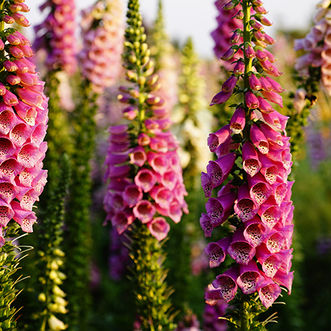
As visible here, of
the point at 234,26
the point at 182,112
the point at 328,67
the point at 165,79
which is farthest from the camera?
the point at 165,79

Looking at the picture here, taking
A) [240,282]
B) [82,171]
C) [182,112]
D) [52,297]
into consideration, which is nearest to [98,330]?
[82,171]

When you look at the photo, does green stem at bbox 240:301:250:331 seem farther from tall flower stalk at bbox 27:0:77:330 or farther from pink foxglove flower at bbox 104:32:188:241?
tall flower stalk at bbox 27:0:77:330

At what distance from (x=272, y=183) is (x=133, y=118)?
4.63 ft

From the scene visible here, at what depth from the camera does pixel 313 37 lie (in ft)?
12.2

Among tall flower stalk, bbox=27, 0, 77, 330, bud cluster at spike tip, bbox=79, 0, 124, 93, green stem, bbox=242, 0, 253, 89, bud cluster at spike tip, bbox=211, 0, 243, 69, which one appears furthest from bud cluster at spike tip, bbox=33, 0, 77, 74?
green stem, bbox=242, 0, 253, 89

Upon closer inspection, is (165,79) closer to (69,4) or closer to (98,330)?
(69,4)

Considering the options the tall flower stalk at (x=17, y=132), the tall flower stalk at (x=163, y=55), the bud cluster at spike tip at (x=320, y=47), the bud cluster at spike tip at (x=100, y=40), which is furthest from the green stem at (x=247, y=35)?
the tall flower stalk at (x=163, y=55)

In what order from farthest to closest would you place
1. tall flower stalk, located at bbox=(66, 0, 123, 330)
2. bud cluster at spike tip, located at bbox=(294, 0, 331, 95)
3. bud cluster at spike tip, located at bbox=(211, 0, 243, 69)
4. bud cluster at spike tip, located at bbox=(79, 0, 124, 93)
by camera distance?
bud cluster at spike tip, located at bbox=(79, 0, 124, 93) < tall flower stalk, located at bbox=(66, 0, 123, 330) < bud cluster at spike tip, located at bbox=(211, 0, 243, 69) < bud cluster at spike tip, located at bbox=(294, 0, 331, 95)

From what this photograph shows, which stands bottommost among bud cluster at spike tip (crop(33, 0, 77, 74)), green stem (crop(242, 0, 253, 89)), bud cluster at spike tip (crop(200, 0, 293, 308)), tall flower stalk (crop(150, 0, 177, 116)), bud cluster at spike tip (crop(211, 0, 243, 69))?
bud cluster at spike tip (crop(200, 0, 293, 308))

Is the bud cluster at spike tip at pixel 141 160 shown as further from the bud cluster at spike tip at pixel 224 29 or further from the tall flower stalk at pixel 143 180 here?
the bud cluster at spike tip at pixel 224 29

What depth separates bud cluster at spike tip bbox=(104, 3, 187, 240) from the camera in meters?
3.34

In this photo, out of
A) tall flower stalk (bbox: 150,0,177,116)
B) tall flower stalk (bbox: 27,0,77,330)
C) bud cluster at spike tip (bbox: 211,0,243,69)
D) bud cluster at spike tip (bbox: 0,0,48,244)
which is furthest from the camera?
tall flower stalk (bbox: 150,0,177,116)

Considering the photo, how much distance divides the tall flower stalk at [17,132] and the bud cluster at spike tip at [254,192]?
98cm

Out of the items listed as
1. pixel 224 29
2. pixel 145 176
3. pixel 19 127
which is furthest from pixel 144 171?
pixel 224 29
